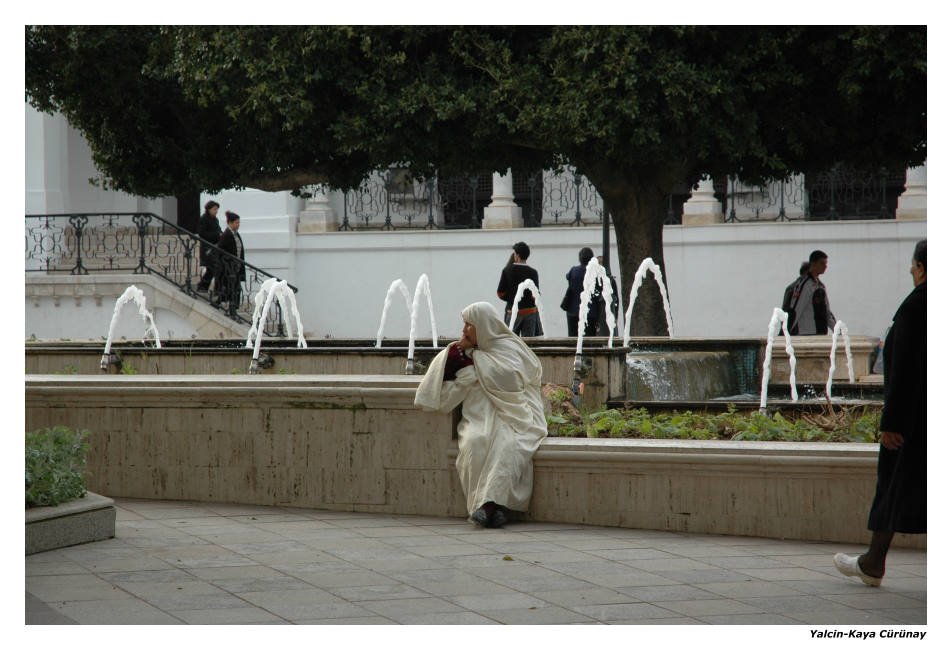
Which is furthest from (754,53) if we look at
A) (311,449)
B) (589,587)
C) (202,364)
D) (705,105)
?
(589,587)

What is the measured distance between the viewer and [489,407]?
7.24 metres

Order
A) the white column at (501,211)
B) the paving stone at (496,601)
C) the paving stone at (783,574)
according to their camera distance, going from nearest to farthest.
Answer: the paving stone at (496,601), the paving stone at (783,574), the white column at (501,211)

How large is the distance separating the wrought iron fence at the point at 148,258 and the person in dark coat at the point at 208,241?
0.04 m

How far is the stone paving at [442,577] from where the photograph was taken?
492 cm

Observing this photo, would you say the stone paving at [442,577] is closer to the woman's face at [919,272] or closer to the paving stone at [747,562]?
the paving stone at [747,562]

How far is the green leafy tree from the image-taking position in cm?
1323

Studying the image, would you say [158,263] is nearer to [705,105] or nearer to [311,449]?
[705,105]

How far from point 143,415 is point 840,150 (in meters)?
9.81

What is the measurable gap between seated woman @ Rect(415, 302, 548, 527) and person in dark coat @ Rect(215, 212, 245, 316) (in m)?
12.6

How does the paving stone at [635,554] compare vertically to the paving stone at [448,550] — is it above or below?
below

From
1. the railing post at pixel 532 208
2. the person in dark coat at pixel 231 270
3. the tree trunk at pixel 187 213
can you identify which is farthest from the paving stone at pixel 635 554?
the tree trunk at pixel 187 213

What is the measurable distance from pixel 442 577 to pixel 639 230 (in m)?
10.4

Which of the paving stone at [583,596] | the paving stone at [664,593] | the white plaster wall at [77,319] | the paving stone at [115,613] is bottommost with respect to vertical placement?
the paving stone at [664,593]

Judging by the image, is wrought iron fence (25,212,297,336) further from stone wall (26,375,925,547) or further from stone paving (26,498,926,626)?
stone paving (26,498,926,626)
